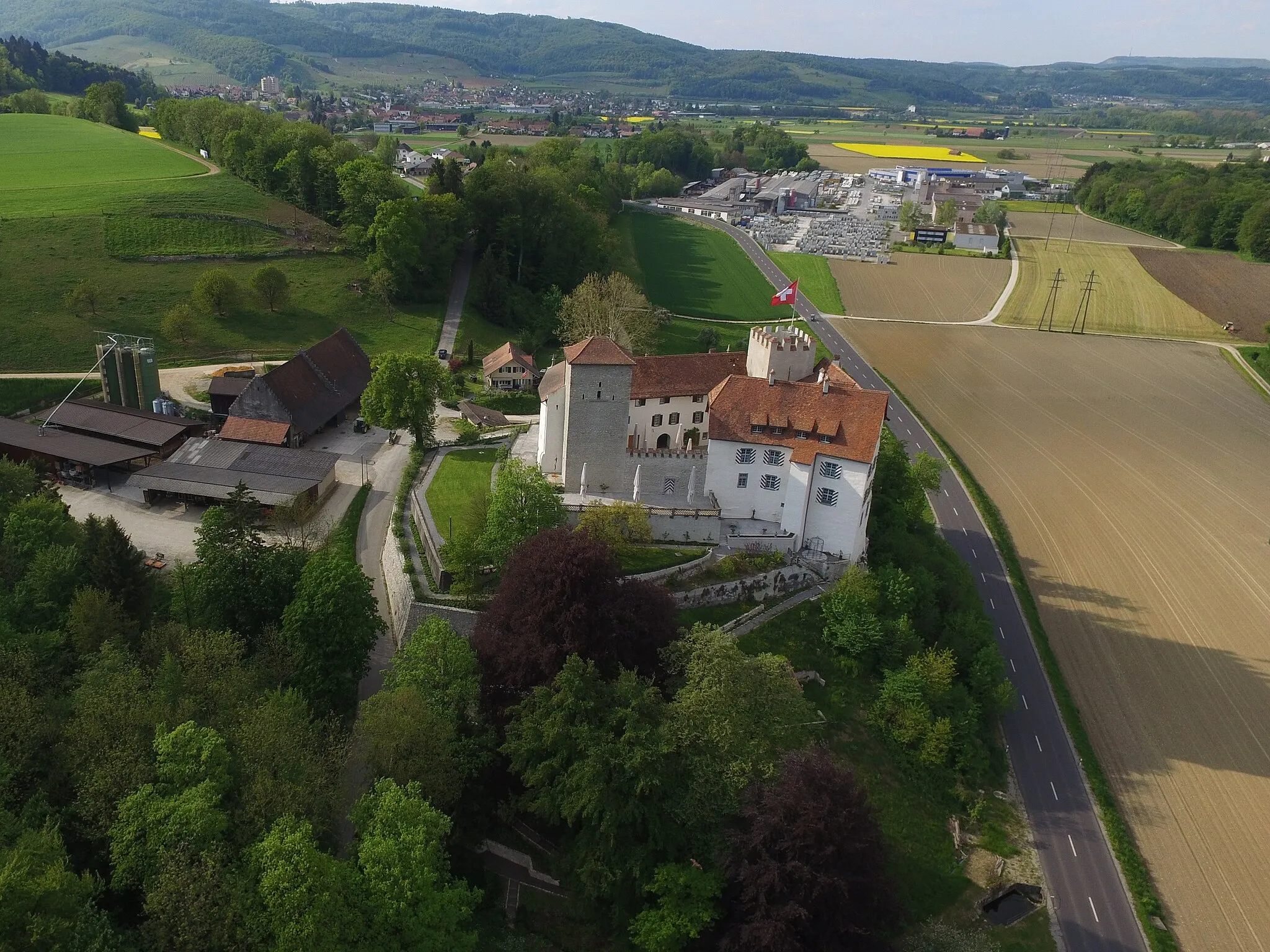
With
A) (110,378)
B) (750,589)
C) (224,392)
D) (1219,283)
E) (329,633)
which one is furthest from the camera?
(1219,283)

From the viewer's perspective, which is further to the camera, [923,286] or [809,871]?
[923,286]

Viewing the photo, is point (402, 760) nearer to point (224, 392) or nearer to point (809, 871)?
point (809, 871)

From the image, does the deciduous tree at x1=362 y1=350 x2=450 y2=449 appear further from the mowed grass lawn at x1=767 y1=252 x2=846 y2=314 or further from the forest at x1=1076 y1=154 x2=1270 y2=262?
the forest at x1=1076 y1=154 x2=1270 y2=262

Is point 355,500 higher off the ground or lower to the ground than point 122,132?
lower

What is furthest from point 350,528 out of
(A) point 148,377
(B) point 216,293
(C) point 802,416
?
(B) point 216,293

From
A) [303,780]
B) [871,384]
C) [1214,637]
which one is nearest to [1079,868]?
[1214,637]

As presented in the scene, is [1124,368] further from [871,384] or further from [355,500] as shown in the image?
[355,500]

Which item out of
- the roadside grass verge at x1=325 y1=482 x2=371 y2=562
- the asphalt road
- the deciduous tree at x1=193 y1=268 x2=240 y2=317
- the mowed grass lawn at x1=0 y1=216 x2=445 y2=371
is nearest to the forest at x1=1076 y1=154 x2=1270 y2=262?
the asphalt road
